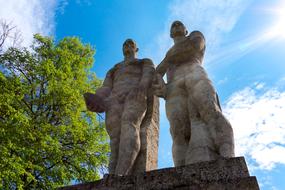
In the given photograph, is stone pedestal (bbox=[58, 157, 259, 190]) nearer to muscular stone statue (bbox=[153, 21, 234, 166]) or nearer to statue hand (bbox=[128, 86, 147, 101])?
muscular stone statue (bbox=[153, 21, 234, 166])

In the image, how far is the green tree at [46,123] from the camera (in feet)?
30.5

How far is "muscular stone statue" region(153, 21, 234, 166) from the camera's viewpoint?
Result: 14.3 feet

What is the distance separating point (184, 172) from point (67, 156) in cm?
807

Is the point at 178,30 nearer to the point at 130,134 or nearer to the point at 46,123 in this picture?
the point at 130,134

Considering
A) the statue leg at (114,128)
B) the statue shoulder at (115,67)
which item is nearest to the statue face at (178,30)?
the statue shoulder at (115,67)

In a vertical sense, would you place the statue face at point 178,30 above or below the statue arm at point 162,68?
above

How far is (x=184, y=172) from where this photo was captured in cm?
369

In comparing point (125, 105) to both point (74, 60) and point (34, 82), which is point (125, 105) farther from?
point (74, 60)

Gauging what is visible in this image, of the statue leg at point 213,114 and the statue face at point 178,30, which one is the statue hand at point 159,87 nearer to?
the statue leg at point 213,114

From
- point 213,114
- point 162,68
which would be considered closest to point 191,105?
point 213,114

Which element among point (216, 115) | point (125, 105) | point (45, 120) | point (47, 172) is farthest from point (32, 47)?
point (216, 115)

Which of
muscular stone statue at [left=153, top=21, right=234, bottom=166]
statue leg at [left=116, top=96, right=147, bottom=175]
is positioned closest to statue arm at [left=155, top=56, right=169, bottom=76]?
muscular stone statue at [left=153, top=21, right=234, bottom=166]

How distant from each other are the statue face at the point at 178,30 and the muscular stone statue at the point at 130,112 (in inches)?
27.5

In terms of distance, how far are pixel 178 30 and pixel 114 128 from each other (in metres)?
2.19
